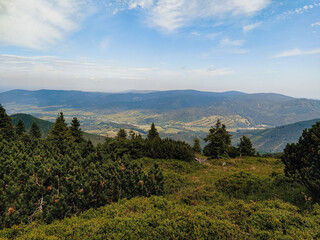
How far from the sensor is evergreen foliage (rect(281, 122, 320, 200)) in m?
10.1

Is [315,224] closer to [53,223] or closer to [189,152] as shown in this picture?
[53,223]

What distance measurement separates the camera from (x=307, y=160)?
432 inches

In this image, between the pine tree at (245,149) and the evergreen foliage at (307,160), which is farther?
the pine tree at (245,149)

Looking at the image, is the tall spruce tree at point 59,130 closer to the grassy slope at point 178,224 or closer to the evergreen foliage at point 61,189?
the evergreen foliage at point 61,189

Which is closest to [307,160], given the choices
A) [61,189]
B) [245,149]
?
[61,189]

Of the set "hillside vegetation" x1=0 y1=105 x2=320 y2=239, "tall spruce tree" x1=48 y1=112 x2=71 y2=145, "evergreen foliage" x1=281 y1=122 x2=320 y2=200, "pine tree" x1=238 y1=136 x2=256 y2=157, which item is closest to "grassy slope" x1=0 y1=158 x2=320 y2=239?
"hillside vegetation" x1=0 y1=105 x2=320 y2=239

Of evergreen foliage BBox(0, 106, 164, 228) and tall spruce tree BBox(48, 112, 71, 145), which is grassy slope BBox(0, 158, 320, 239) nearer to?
evergreen foliage BBox(0, 106, 164, 228)

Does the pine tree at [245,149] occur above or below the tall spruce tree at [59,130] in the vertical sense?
below

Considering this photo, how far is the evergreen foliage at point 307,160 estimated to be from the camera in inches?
396

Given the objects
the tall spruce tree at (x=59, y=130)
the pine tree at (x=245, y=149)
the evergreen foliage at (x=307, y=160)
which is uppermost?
the evergreen foliage at (x=307, y=160)

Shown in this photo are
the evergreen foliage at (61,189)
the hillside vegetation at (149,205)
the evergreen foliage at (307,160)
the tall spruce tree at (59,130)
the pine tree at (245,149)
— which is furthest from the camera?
the pine tree at (245,149)

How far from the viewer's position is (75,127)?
40844mm

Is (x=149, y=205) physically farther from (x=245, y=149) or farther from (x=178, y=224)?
(x=245, y=149)

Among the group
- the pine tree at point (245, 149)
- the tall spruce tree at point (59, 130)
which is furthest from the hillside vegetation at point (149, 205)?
the pine tree at point (245, 149)
